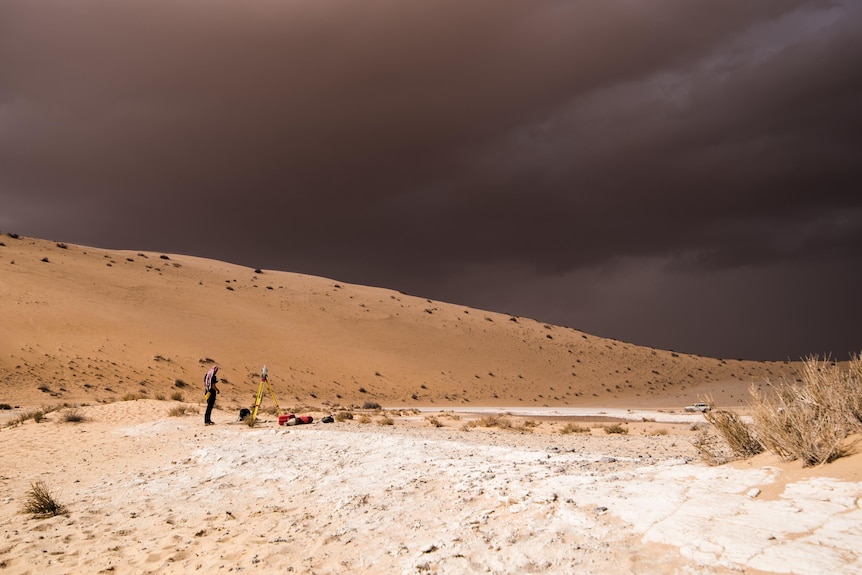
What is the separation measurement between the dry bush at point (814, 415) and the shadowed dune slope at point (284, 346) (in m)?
31.2

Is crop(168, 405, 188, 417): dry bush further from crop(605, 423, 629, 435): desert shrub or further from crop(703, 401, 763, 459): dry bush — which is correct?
crop(703, 401, 763, 459): dry bush

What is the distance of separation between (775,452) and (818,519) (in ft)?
6.61

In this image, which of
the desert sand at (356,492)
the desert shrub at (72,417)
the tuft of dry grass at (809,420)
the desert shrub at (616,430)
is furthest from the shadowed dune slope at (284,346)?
the tuft of dry grass at (809,420)

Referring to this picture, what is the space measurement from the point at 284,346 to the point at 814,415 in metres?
44.5

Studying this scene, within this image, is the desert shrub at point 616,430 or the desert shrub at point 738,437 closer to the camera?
the desert shrub at point 738,437

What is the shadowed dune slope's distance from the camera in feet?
111

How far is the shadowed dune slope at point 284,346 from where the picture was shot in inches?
1329

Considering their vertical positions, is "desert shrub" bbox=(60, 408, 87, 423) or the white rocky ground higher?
the white rocky ground

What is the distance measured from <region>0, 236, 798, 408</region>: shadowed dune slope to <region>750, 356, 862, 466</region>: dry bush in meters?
31.2

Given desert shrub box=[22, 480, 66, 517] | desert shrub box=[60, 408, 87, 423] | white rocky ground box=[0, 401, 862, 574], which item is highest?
white rocky ground box=[0, 401, 862, 574]

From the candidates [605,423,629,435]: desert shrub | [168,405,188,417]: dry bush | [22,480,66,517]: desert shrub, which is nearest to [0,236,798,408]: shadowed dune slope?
[168,405,188,417]: dry bush

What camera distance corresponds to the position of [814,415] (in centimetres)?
635

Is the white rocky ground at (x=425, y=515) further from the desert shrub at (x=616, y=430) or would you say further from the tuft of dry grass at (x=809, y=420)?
the desert shrub at (x=616, y=430)

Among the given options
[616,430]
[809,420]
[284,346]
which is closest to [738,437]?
[809,420]
